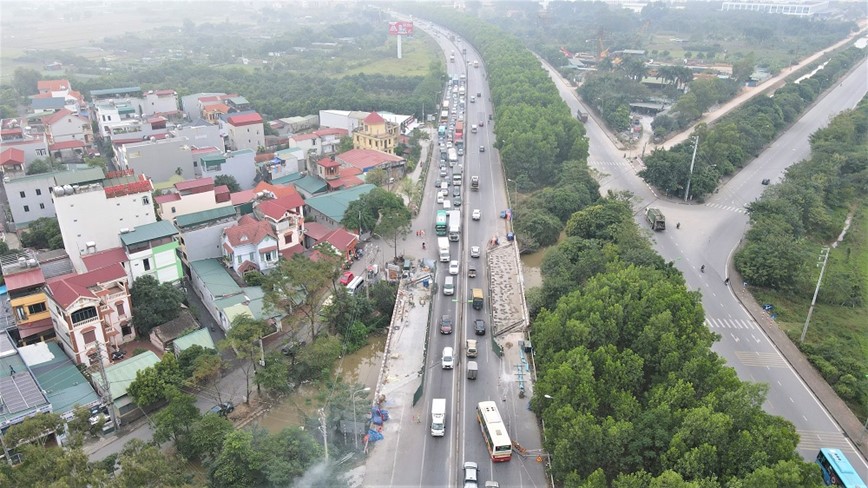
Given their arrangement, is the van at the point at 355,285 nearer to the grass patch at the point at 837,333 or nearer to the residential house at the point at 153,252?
the residential house at the point at 153,252

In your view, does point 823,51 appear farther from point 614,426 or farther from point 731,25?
point 614,426

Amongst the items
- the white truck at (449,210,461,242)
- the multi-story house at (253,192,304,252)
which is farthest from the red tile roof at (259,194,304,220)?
the white truck at (449,210,461,242)

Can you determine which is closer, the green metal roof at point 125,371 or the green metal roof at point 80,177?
the green metal roof at point 125,371

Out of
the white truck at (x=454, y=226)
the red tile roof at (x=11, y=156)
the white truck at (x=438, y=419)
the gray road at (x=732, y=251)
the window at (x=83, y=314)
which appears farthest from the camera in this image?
the red tile roof at (x=11, y=156)

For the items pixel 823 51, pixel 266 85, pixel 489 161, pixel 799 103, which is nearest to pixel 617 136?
pixel 489 161

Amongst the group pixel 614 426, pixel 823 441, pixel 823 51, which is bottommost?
pixel 823 441

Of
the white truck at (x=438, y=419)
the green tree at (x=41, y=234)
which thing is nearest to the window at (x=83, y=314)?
the green tree at (x=41, y=234)
